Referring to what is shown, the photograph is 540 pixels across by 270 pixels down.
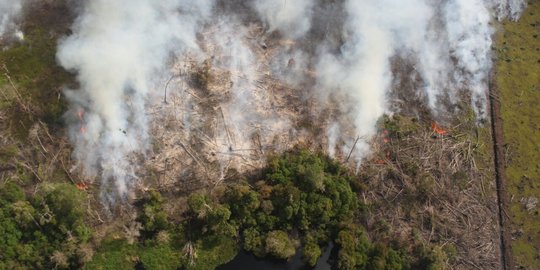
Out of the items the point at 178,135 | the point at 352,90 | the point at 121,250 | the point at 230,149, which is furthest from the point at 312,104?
the point at 121,250

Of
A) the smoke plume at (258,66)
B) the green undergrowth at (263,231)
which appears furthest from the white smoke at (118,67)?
the green undergrowth at (263,231)

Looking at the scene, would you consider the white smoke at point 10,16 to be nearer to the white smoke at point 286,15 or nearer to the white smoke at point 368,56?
the white smoke at point 286,15

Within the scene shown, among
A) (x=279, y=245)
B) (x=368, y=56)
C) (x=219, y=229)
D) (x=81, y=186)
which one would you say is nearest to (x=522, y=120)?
(x=368, y=56)

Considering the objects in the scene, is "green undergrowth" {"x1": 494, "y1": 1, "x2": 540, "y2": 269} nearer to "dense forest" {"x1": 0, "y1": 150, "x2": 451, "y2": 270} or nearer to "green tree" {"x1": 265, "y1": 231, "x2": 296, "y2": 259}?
"dense forest" {"x1": 0, "y1": 150, "x2": 451, "y2": 270}

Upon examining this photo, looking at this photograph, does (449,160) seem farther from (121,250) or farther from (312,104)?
(121,250)

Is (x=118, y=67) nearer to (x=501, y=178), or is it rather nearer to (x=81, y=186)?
(x=81, y=186)

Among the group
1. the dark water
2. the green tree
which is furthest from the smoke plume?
the dark water
